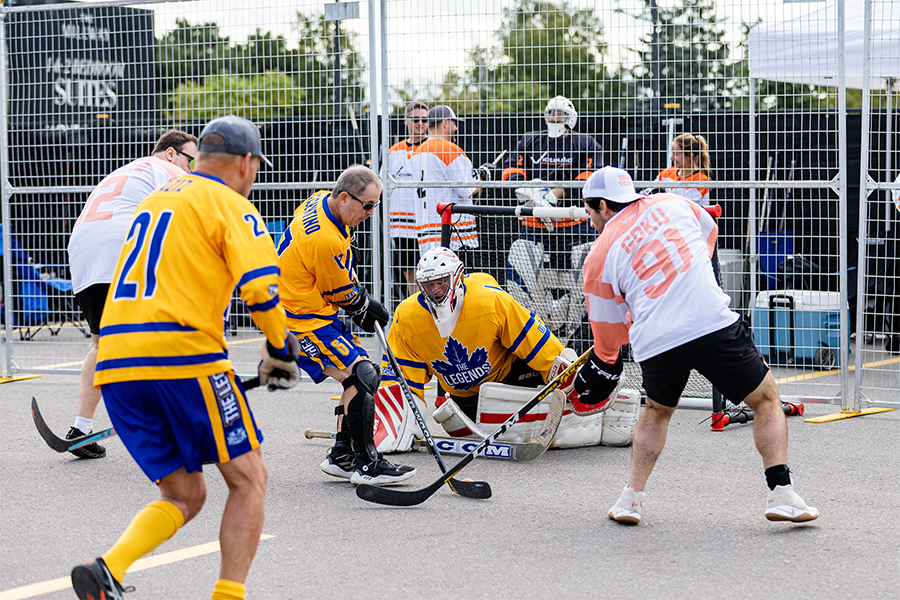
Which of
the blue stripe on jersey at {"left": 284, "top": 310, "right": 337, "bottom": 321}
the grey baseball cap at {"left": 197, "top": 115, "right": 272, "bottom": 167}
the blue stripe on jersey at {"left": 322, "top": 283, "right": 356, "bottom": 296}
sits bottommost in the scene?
the blue stripe on jersey at {"left": 284, "top": 310, "right": 337, "bottom": 321}

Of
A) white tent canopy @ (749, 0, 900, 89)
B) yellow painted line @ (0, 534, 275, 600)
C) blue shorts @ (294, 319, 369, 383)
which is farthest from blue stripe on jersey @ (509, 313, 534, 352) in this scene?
white tent canopy @ (749, 0, 900, 89)

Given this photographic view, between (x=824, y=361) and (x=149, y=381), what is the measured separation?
665 cm

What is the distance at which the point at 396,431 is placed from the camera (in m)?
5.99

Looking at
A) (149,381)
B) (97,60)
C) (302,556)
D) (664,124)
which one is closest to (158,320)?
(149,381)

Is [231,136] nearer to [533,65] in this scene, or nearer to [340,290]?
[340,290]

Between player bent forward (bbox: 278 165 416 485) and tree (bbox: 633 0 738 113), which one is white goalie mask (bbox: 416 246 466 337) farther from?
tree (bbox: 633 0 738 113)

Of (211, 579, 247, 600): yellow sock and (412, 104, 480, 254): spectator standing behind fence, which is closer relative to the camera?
(211, 579, 247, 600): yellow sock

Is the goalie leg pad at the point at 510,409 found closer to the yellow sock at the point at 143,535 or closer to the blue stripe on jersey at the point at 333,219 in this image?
the blue stripe on jersey at the point at 333,219

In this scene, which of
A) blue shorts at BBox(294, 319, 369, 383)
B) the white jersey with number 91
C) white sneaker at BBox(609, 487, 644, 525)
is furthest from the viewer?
blue shorts at BBox(294, 319, 369, 383)

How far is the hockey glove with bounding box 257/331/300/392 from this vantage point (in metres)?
3.25

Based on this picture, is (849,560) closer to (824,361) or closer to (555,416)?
(555,416)

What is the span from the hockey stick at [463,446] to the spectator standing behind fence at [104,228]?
1.34m

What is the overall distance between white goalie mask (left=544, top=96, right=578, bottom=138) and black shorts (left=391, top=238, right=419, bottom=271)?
4.71ft

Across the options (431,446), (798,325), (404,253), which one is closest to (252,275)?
(431,446)
